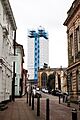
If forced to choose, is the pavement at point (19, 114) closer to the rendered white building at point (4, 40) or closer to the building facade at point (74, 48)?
the rendered white building at point (4, 40)

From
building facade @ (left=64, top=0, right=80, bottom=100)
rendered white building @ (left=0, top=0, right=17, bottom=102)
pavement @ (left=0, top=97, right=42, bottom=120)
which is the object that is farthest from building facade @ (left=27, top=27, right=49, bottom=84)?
pavement @ (left=0, top=97, right=42, bottom=120)

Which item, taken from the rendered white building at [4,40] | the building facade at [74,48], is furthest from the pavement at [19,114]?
the building facade at [74,48]

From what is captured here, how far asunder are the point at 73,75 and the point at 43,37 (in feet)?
391

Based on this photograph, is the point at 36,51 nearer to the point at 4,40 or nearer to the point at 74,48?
the point at 74,48

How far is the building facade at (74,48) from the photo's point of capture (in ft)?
115

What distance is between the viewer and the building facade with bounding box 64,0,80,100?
115 ft

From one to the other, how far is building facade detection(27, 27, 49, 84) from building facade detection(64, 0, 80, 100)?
9863cm

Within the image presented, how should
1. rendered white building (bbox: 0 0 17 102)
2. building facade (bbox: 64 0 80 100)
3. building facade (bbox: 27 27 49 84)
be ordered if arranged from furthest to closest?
building facade (bbox: 27 27 49 84) → building facade (bbox: 64 0 80 100) → rendered white building (bbox: 0 0 17 102)

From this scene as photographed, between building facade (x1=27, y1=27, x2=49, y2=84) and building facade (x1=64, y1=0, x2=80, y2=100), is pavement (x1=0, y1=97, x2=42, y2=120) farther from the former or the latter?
building facade (x1=27, y1=27, x2=49, y2=84)

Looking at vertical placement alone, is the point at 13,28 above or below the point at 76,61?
above

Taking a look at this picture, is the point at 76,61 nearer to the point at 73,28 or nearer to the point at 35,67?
the point at 73,28

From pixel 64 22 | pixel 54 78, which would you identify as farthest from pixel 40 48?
pixel 64 22

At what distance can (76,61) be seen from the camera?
35.2 meters

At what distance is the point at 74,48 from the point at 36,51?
10982 centimetres
